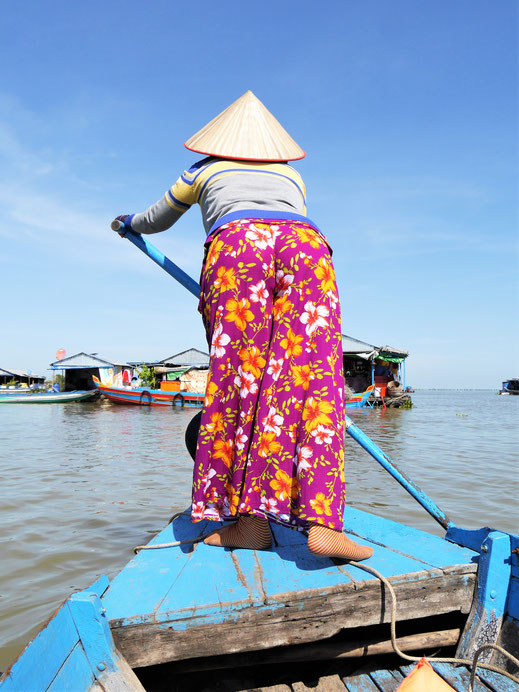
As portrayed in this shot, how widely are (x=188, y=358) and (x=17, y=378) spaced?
806 inches

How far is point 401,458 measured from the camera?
255 inches

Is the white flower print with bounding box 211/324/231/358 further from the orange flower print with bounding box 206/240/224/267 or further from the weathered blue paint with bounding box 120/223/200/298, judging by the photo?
the weathered blue paint with bounding box 120/223/200/298

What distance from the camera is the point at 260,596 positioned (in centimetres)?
107

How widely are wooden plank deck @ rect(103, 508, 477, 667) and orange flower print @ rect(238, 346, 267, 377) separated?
1.80ft

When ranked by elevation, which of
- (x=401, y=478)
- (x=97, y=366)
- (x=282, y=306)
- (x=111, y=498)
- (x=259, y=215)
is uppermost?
(x=97, y=366)

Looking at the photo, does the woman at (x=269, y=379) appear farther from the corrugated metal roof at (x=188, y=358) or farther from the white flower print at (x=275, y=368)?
the corrugated metal roof at (x=188, y=358)

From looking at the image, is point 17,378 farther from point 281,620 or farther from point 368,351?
point 281,620

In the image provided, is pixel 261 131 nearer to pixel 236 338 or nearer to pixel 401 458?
pixel 236 338

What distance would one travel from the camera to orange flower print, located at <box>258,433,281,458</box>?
1341 mm

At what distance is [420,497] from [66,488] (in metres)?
3.71

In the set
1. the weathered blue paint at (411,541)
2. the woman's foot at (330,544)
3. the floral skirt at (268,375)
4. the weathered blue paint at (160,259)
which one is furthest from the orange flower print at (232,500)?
the weathered blue paint at (160,259)

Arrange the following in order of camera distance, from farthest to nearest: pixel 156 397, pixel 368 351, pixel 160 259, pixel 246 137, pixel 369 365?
1. pixel 369 365
2. pixel 368 351
3. pixel 156 397
4. pixel 160 259
5. pixel 246 137

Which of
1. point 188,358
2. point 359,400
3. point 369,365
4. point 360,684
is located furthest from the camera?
point 188,358

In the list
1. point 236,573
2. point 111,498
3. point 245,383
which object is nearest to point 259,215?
point 245,383
